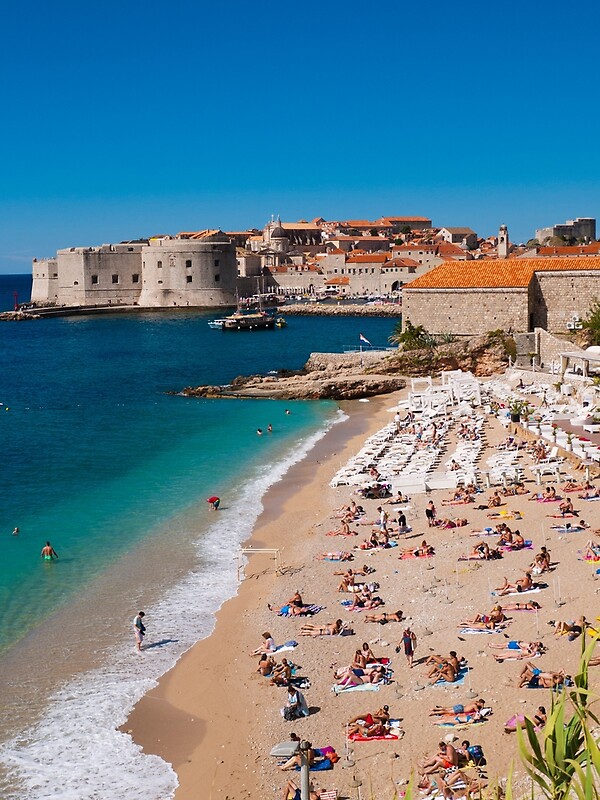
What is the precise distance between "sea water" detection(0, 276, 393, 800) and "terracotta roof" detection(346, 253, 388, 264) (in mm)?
58460

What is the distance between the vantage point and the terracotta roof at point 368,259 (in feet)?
300

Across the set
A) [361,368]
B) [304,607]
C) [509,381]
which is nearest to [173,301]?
[361,368]

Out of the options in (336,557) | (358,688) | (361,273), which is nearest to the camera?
(358,688)

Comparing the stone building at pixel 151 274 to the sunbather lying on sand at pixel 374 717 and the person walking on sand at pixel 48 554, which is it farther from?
the sunbather lying on sand at pixel 374 717

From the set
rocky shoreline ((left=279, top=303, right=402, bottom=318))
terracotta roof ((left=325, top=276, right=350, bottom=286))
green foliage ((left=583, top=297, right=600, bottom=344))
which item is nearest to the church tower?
rocky shoreline ((left=279, top=303, right=402, bottom=318))

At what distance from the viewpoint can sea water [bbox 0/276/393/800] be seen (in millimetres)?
8117

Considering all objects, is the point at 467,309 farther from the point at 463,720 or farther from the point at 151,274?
the point at 151,274

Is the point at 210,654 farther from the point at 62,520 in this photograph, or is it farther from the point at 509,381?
the point at 509,381

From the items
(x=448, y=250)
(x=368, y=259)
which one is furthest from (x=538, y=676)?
(x=448, y=250)

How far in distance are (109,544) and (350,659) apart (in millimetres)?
5722

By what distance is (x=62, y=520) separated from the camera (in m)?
15.4

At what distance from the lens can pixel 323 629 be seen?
32.8ft

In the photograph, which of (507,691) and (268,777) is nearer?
(268,777)

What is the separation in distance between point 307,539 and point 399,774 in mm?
6727
